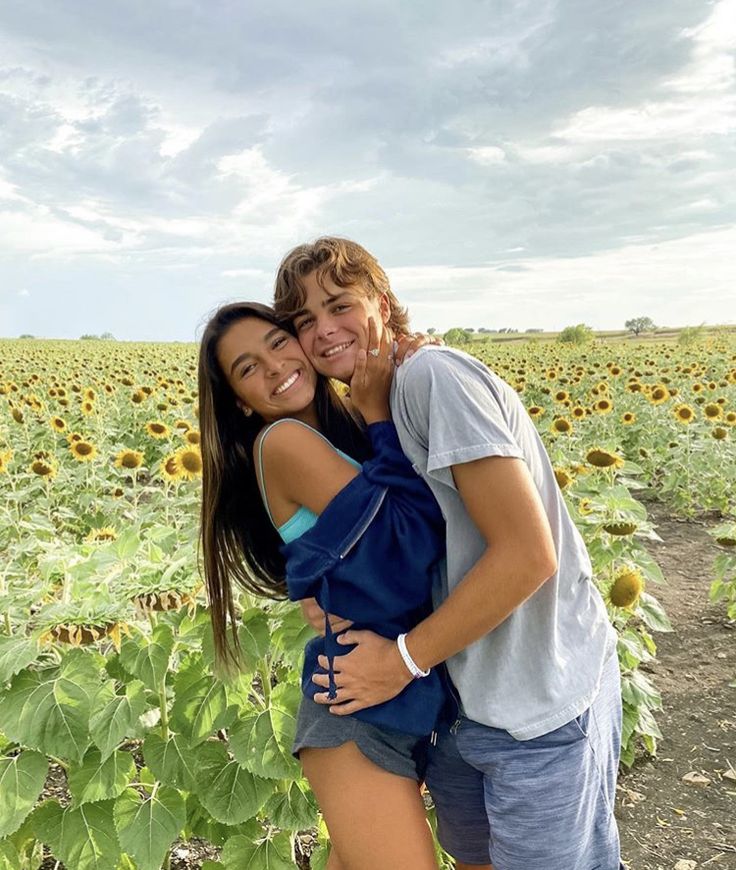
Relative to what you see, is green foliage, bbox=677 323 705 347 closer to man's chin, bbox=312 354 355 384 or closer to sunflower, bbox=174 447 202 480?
sunflower, bbox=174 447 202 480

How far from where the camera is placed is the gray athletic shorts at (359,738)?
5.40 feet

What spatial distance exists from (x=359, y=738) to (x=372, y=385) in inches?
27.5

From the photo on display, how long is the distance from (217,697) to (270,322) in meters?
1.07

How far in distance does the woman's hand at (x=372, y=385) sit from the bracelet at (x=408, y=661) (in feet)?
1.44

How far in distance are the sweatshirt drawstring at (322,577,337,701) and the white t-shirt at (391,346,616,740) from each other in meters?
0.22

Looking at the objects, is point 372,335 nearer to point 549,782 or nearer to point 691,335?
point 549,782

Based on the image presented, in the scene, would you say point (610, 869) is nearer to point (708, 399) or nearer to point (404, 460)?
point (404, 460)

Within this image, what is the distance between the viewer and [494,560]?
1.46 metres

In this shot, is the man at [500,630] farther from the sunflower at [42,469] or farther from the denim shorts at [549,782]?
the sunflower at [42,469]

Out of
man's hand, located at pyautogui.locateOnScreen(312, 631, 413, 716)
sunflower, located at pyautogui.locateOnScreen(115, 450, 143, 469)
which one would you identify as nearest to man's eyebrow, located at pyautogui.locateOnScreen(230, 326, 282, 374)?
man's hand, located at pyautogui.locateOnScreen(312, 631, 413, 716)

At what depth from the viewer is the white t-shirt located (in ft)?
4.84

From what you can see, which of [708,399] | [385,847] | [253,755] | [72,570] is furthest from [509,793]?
[708,399]

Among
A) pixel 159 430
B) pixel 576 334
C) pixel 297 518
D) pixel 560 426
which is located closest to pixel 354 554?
pixel 297 518

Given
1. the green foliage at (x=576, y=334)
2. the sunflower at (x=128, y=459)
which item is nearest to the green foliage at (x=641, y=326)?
the green foliage at (x=576, y=334)
